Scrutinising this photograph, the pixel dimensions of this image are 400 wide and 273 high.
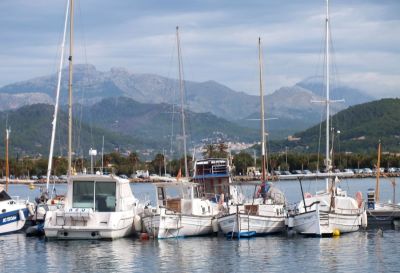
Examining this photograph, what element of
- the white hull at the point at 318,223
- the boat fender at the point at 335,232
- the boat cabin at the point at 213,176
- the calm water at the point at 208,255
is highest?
the boat cabin at the point at 213,176

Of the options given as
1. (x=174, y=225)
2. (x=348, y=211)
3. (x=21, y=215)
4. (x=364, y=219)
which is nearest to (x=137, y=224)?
(x=174, y=225)

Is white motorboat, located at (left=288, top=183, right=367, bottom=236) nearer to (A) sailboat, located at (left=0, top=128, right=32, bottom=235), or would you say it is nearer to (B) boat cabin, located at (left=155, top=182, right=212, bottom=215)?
(B) boat cabin, located at (left=155, top=182, right=212, bottom=215)

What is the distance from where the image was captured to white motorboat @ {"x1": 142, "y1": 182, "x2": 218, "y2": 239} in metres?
55.5

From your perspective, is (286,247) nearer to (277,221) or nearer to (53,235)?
(277,221)

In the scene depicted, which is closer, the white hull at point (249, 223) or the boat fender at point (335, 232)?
the white hull at point (249, 223)

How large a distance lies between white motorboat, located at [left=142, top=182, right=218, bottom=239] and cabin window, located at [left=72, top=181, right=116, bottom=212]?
250cm

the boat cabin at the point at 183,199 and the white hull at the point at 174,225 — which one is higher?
the boat cabin at the point at 183,199

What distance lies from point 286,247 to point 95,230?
36.7ft

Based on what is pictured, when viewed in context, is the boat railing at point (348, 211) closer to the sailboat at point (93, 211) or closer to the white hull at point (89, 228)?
the sailboat at point (93, 211)

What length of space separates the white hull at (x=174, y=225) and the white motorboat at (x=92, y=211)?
1587mm

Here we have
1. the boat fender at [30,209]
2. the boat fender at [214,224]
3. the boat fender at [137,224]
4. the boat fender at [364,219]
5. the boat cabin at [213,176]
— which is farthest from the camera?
the boat cabin at [213,176]

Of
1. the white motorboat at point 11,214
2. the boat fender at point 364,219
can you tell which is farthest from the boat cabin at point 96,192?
the boat fender at point 364,219

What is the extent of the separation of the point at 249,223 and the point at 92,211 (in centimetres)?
956

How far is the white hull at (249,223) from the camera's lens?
55844mm
